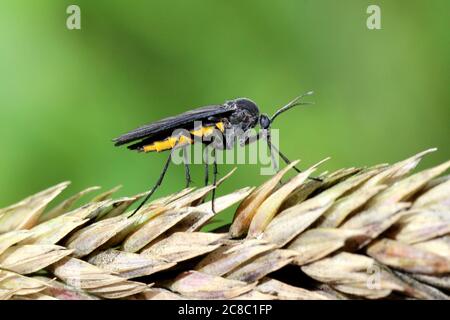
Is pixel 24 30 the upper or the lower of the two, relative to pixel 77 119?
upper

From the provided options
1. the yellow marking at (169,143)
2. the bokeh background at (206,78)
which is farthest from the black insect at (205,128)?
the bokeh background at (206,78)

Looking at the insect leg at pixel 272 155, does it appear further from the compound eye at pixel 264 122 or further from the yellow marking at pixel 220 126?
the yellow marking at pixel 220 126

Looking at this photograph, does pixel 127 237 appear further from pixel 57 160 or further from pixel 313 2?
pixel 313 2

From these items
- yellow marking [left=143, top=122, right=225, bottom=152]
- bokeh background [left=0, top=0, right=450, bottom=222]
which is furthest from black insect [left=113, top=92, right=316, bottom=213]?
bokeh background [left=0, top=0, right=450, bottom=222]

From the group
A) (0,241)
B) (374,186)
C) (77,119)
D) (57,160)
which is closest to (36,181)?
(57,160)

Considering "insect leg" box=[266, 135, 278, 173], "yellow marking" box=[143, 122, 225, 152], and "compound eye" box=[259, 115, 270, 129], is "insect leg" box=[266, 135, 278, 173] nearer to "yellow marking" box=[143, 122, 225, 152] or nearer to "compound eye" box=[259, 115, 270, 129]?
"compound eye" box=[259, 115, 270, 129]

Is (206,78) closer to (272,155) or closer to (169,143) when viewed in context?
(169,143)

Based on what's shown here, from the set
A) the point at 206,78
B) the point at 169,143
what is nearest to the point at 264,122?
the point at 169,143
